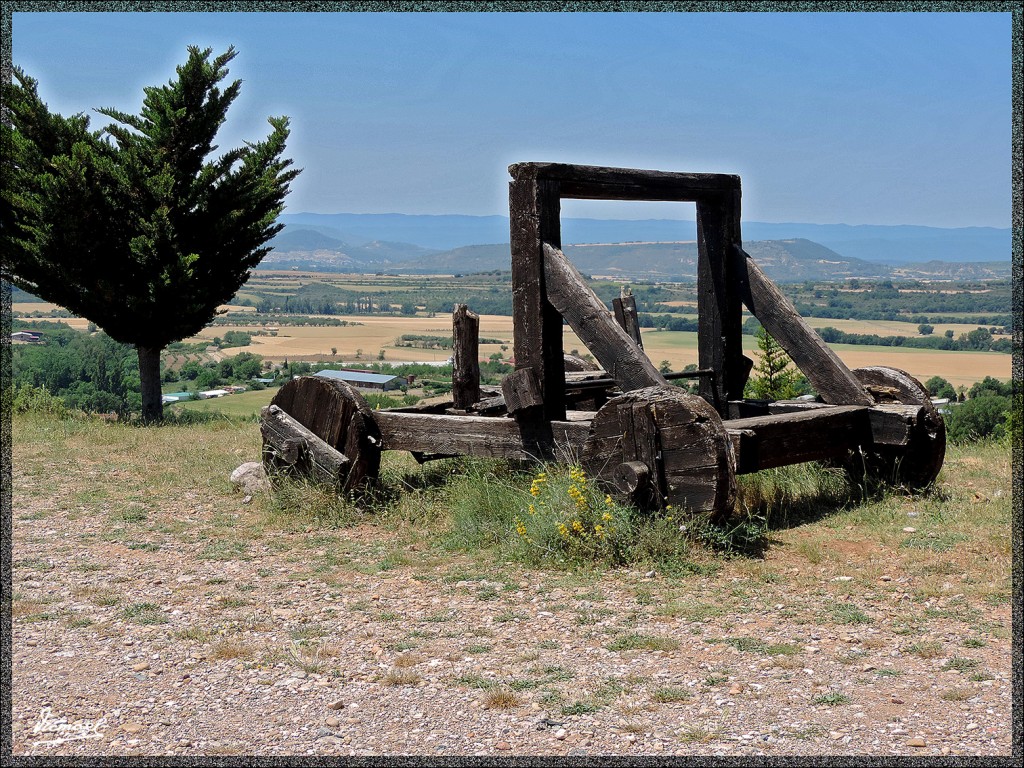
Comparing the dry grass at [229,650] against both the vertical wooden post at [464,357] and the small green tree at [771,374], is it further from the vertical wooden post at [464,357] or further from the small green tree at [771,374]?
the small green tree at [771,374]

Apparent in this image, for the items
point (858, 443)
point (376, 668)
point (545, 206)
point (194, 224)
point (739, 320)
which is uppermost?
point (194, 224)

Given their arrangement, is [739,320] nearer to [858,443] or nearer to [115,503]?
[858,443]

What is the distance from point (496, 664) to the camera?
4605 millimetres

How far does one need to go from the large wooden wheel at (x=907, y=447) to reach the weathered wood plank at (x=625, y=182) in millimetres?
2047

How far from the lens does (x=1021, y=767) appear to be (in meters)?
3.36

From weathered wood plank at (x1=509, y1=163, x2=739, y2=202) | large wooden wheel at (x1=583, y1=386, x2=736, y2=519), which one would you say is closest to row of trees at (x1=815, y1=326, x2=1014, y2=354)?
weathered wood plank at (x1=509, y1=163, x2=739, y2=202)

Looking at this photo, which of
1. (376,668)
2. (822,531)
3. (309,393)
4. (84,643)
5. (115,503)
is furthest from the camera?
(115,503)

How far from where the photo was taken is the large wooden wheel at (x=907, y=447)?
7371 millimetres

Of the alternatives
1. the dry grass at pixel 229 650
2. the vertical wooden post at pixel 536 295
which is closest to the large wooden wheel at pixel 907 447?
the vertical wooden post at pixel 536 295

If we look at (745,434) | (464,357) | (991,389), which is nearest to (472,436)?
(464,357)

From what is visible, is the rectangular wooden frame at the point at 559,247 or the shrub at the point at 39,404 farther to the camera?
the shrub at the point at 39,404

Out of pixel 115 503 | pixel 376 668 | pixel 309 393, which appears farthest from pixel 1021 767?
pixel 115 503

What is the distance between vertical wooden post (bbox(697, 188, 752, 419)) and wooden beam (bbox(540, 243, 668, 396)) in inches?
63.0

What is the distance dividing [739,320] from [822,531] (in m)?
2.26
